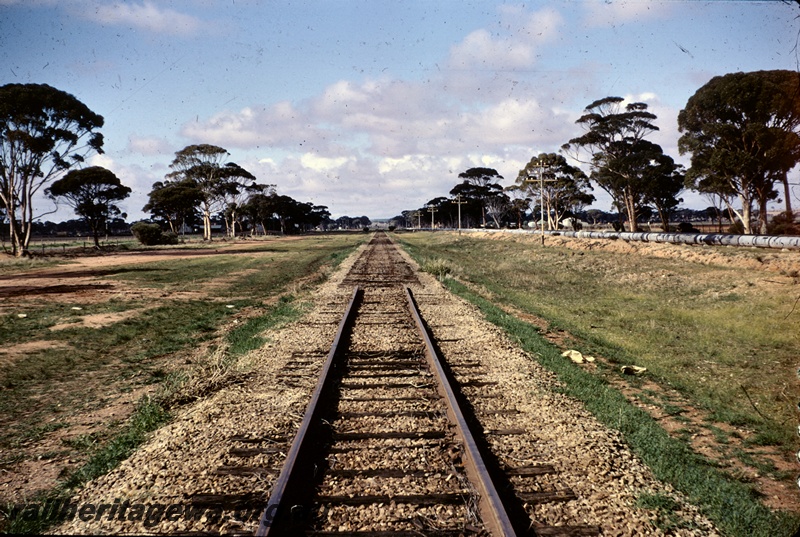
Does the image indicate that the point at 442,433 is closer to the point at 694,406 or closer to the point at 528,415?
the point at 528,415

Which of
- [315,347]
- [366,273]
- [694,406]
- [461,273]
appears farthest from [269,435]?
[461,273]

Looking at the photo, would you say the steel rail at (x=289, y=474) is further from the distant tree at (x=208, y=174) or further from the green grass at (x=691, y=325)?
the distant tree at (x=208, y=174)

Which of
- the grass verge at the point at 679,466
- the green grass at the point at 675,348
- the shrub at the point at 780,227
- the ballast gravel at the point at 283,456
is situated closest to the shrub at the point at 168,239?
the green grass at the point at 675,348

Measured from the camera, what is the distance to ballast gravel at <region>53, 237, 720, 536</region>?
3516mm

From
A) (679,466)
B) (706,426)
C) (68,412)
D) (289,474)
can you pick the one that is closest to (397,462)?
(289,474)

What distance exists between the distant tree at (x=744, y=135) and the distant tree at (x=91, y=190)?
59189 millimetres

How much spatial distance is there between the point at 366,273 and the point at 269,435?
17.2 metres

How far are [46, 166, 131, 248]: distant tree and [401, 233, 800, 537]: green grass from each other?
51.7m

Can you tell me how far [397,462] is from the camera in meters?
4.28

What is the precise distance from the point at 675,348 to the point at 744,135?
99.7 ft

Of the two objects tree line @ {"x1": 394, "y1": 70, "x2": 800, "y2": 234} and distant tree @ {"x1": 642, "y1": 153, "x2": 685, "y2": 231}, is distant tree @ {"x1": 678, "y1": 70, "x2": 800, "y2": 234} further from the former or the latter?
distant tree @ {"x1": 642, "y1": 153, "x2": 685, "y2": 231}

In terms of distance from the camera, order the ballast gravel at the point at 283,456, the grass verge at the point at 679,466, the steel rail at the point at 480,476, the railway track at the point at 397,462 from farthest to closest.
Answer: the grass verge at the point at 679,466 → the ballast gravel at the point at 283,456 → the railway track at the point at 397,462 → the steel rail at the point at 480,476

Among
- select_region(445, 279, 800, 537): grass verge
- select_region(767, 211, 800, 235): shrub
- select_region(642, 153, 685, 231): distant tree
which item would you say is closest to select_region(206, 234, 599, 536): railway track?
select_region(445, 279, 800, 537): grass verge

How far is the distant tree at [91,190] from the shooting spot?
5212 centimetres
